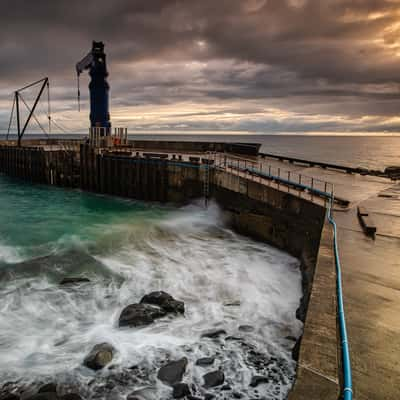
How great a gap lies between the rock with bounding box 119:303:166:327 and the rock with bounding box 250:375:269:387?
120 inches

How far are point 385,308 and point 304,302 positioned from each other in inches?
119

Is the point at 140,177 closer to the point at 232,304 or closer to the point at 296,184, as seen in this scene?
the point at 296,184

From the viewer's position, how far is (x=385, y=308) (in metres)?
5.90

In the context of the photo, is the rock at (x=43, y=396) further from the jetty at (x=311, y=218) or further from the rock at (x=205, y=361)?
the jetty at (x=311, y=218)

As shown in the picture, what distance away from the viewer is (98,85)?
1249 inches

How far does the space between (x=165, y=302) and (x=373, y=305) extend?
16.9 ft

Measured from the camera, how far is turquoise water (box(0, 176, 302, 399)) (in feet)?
21.6

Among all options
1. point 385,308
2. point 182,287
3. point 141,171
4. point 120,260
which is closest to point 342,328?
point 385,308

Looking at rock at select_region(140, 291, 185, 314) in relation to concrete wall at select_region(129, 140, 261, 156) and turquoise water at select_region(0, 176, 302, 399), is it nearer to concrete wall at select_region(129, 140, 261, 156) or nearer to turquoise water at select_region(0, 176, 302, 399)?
turquoise water at select_region(0, 176, 302, 399)

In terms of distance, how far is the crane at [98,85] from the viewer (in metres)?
31.1

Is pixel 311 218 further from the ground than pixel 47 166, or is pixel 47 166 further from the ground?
pixel 47 166

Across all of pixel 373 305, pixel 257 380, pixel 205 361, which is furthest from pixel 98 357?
pixel 373 305

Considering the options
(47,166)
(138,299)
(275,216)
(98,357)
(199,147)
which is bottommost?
(138,299)

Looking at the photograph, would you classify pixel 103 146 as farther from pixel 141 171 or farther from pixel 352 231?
pixel 352 231
